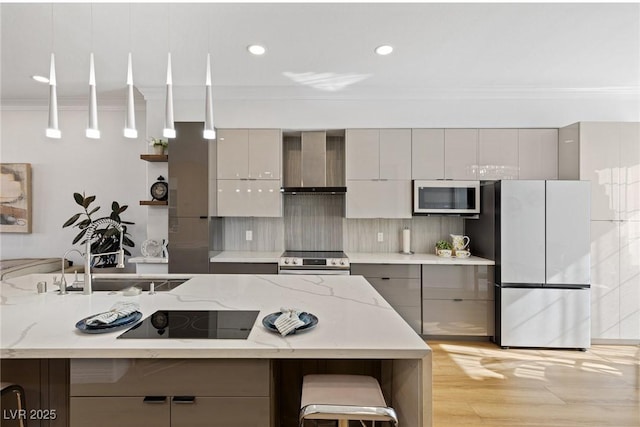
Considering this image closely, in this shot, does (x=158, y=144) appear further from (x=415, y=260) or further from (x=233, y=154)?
(x=415, y=260)

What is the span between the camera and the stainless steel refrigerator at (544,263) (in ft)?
10.5

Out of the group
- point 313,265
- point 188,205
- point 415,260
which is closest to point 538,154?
point 415,260

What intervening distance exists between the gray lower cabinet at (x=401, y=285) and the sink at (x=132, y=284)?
191 cm

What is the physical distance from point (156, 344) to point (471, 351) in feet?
9.87

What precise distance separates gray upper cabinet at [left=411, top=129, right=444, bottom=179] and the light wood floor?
1809 millimetres

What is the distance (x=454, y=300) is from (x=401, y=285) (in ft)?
1.87

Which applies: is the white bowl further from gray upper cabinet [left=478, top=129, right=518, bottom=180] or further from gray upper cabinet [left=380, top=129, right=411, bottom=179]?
gray upper cabinet [left=380, top=129, right=411, bottom=179]

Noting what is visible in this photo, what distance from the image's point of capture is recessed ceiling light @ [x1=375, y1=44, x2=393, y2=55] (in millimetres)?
2793

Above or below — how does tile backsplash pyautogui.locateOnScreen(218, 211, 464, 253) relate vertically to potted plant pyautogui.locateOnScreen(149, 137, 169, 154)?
below

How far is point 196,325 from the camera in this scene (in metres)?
1.38

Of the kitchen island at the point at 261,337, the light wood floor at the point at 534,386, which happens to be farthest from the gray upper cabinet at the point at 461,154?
the kitchen island at the point at 261,337

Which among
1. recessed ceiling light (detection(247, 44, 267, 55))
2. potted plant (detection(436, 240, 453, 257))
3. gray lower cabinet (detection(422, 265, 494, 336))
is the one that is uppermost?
recessed ceiling light (detection(247, 44, 267, 55))

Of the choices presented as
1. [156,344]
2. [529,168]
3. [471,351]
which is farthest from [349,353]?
[529,168]

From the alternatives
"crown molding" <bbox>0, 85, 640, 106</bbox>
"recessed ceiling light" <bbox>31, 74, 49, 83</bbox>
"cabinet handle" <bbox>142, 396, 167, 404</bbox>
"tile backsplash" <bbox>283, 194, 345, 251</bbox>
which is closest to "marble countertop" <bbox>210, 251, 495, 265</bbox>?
"tile backsplash" <bbox>283, 194, 345, 251</bbox>
